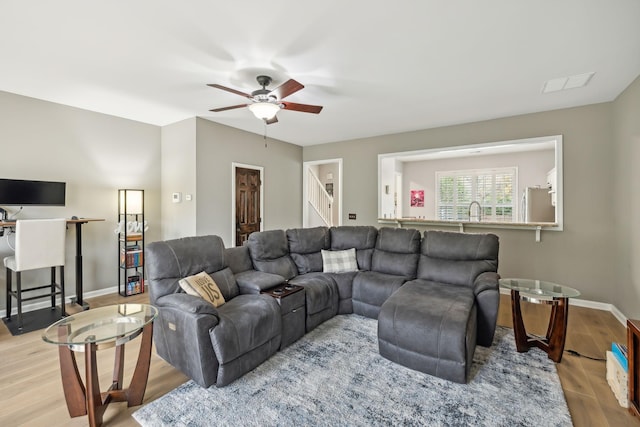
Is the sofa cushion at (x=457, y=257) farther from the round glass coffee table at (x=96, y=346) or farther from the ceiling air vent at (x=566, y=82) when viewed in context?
the round glass coffee table at (x=96, y=346)

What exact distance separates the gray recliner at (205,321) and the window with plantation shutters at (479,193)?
6214 mm

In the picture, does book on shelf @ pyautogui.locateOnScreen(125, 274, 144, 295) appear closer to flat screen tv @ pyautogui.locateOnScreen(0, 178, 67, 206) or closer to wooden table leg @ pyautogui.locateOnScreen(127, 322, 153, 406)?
flat screen tv @ pyautogui.locateOnScreen(0, 178, 67, 206)

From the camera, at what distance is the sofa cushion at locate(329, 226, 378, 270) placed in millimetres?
3996

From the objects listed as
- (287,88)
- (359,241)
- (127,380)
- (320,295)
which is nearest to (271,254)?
(320,295)

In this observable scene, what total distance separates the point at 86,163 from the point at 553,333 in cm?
595

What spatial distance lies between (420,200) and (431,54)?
5.61 meters

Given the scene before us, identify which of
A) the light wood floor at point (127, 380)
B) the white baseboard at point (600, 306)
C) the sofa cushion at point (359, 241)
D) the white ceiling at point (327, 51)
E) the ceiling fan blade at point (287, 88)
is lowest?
the light wood floor at point (127, 380)

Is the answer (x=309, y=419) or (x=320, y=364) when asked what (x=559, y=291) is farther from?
(x=309, y=419)

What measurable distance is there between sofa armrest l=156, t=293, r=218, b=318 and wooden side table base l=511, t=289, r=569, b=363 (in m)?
2.64

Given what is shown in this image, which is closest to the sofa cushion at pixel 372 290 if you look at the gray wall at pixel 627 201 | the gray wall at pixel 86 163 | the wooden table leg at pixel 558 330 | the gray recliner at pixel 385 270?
the gray recliner at pixel 385 270

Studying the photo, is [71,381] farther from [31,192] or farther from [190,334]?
[31,192]

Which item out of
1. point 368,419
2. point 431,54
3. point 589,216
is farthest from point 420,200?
point 368,419

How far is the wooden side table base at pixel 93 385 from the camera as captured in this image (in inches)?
67.3

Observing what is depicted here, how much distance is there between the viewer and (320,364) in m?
2.49
